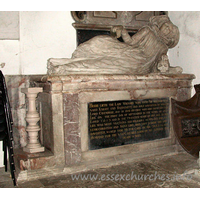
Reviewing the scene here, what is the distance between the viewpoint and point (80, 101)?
8.94ft

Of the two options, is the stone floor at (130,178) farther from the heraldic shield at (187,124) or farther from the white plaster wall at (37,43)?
the white plaster wall at (37,43)

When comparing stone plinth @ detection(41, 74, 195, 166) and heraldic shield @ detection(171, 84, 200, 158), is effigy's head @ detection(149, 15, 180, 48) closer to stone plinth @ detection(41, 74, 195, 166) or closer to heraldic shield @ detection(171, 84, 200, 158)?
stone plinth @ detection(41, 74, 195, 166)

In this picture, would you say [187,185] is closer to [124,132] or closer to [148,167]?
[148,167]

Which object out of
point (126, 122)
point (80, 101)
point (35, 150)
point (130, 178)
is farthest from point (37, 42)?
point (130, 178)

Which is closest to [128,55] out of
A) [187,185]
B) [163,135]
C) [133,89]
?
[133,89]

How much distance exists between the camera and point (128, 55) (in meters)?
3.22

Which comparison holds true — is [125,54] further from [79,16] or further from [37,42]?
[37,42]

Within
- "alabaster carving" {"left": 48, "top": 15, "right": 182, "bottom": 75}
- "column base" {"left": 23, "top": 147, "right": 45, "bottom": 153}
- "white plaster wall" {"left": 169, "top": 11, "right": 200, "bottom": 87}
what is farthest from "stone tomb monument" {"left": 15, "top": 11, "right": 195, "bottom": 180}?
"white plaster wall" {"left": 169, "top": 11, "right": 200, "bottom": 87}

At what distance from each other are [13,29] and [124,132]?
185 cm

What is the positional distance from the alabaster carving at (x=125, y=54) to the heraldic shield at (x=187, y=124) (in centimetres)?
55

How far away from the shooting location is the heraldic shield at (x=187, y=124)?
118 inches

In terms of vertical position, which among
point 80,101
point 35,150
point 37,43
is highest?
point 37,43

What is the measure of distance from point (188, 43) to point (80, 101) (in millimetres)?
1982

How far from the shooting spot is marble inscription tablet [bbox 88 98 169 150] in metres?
2.81
